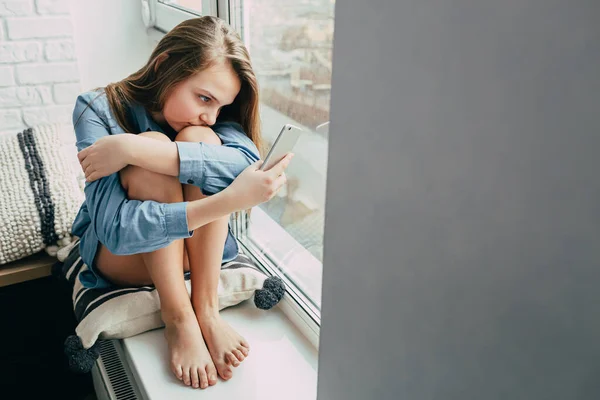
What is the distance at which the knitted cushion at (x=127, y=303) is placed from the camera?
1027mm

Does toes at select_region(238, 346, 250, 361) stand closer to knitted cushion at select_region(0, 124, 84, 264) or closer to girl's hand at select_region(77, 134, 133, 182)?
girl's hand at select_region(77, 134, 133, 182)

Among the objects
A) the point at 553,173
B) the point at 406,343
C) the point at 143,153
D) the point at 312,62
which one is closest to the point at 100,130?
the point at 143,153

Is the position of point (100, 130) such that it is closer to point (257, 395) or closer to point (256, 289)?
point (256, 289)

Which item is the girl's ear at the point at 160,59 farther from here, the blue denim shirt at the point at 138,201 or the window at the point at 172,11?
the window at the point at 172,11

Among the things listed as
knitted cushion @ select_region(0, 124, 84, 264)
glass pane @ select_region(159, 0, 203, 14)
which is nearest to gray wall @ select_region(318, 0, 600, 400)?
knitted cushion @ select_region(0, 124, 84, 264)

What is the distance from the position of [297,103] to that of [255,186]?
237 mm

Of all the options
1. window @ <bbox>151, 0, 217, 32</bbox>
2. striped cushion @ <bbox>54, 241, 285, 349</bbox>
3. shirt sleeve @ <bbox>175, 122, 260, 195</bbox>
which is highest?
window @ <bbox>151, 0, 217, 32</bbox>

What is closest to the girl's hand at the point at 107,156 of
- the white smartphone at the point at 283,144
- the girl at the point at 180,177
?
the girl at the point at 180,177

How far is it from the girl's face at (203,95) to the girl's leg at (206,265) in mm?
27

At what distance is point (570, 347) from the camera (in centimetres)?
37

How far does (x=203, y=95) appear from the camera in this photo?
104 centimetres

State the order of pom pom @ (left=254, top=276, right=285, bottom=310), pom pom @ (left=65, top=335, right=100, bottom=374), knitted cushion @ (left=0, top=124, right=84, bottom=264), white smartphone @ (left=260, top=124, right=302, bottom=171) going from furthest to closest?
knitted cushion @ (left=0, top=124, right=84, bottom=264) < pom pom @ (left=254, top=276, right=285, bottom=310) < pom pom @ (left=65, top=335, right=100, bottom=374) < white smartphone @ (left=260, top=124, right=302, bottom=171)

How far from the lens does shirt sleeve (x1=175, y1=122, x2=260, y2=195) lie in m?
0.98

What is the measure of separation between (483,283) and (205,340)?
707 millimetres
